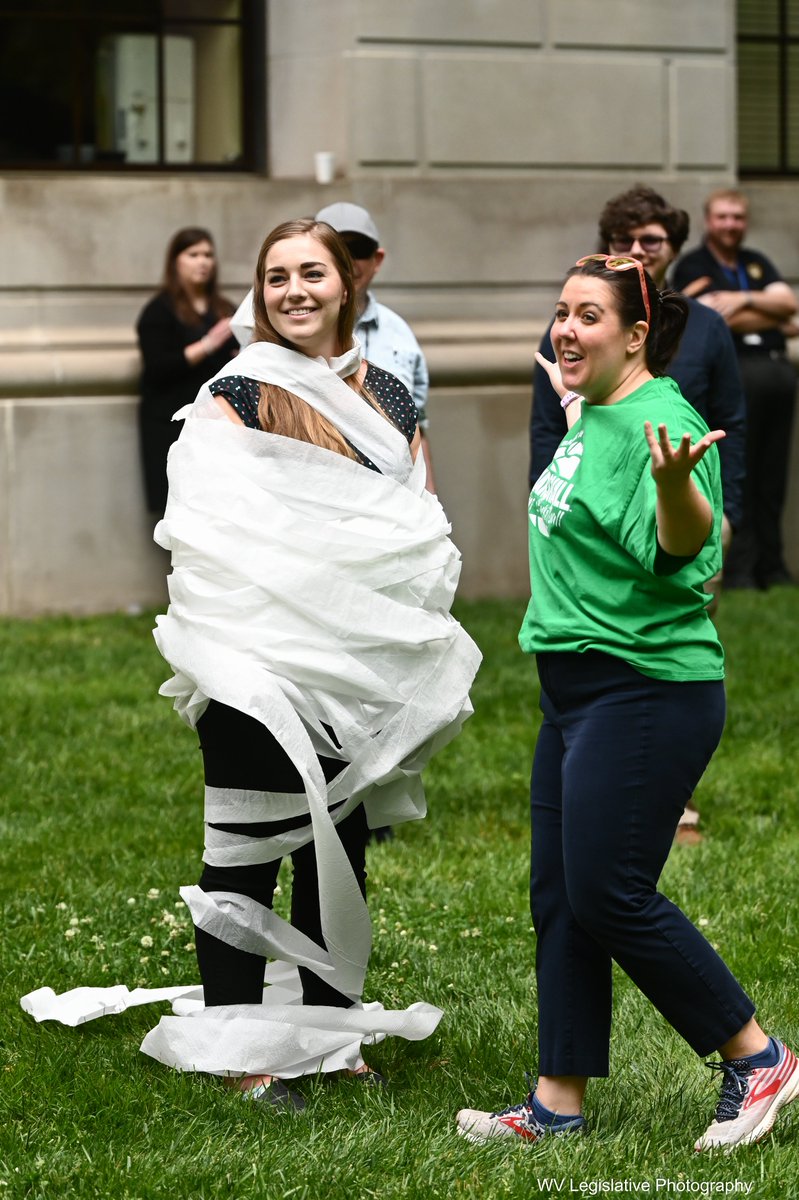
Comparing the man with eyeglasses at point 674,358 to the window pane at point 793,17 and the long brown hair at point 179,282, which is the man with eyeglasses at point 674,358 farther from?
the window pane at point 793,17

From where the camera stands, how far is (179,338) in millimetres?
10922

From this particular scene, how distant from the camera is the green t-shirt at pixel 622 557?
11.8 ft

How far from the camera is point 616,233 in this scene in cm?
584

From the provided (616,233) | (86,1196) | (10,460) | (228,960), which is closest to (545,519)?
(228,960)

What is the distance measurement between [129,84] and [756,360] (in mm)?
4557

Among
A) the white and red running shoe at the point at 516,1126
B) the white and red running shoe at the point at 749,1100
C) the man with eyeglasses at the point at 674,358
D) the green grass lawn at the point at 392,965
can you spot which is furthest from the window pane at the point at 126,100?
the white and red running shoe at the point at 749,1100

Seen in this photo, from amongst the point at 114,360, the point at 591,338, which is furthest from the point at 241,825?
the point at 114,360

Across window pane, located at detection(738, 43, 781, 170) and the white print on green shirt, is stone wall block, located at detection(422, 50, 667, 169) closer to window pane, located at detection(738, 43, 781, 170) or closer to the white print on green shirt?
window pane, located at detection(738, 43, 781, 170)

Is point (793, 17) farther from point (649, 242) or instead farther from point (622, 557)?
point (622, 557)

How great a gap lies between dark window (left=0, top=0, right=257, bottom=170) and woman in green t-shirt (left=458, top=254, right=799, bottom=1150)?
341 inches

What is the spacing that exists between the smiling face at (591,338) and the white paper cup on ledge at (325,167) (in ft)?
27.0

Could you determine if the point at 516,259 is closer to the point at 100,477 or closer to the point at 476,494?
the point at 476,494

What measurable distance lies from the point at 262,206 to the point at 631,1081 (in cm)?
837

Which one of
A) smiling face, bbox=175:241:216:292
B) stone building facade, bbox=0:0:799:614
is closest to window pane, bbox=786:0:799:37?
stone building facade, bbox=0:0:799:614
